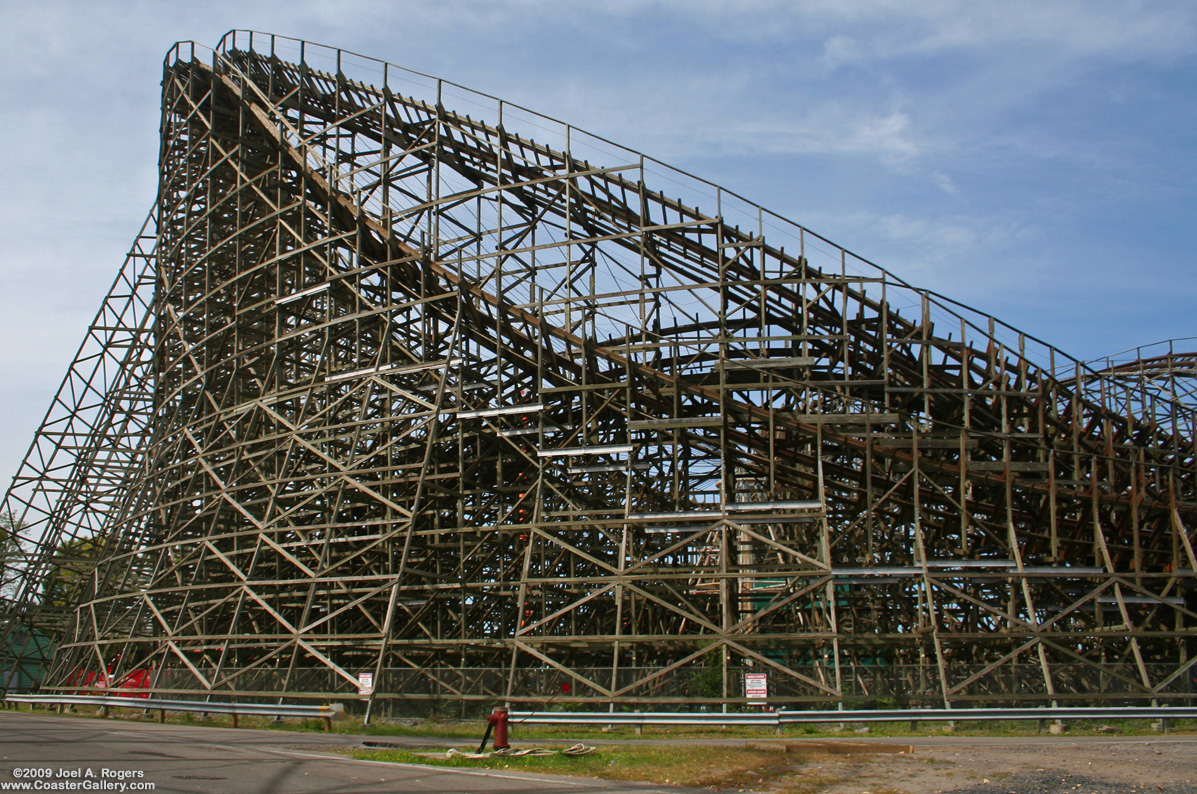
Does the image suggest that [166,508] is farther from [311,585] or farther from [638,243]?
[638,243]

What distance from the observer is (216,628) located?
96.2 ft

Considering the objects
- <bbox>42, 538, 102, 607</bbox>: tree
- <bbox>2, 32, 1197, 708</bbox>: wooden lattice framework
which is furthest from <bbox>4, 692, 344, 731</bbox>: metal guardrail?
<bbox>42, 538, 102, 607</bbox>: tree

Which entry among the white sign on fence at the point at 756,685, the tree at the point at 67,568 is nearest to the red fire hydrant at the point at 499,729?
the white sign on fence at the point at 756,685

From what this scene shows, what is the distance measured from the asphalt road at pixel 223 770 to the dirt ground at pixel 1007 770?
262 cm

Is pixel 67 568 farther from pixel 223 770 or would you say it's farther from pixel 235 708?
pixel 223 770

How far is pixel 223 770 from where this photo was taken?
493 inches

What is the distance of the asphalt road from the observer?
1105 centimetres

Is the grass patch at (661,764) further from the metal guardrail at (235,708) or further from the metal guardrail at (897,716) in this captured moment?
the metal guardrail at (235,708)

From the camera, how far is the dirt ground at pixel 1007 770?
37.9 ft

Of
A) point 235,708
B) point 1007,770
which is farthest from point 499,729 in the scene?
point 235,708

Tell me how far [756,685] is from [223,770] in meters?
11.1

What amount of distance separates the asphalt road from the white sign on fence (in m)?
8.21

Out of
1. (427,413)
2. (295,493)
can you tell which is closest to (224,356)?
(295,493)

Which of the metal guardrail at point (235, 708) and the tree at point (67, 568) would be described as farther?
the tree at point (67, 568)
